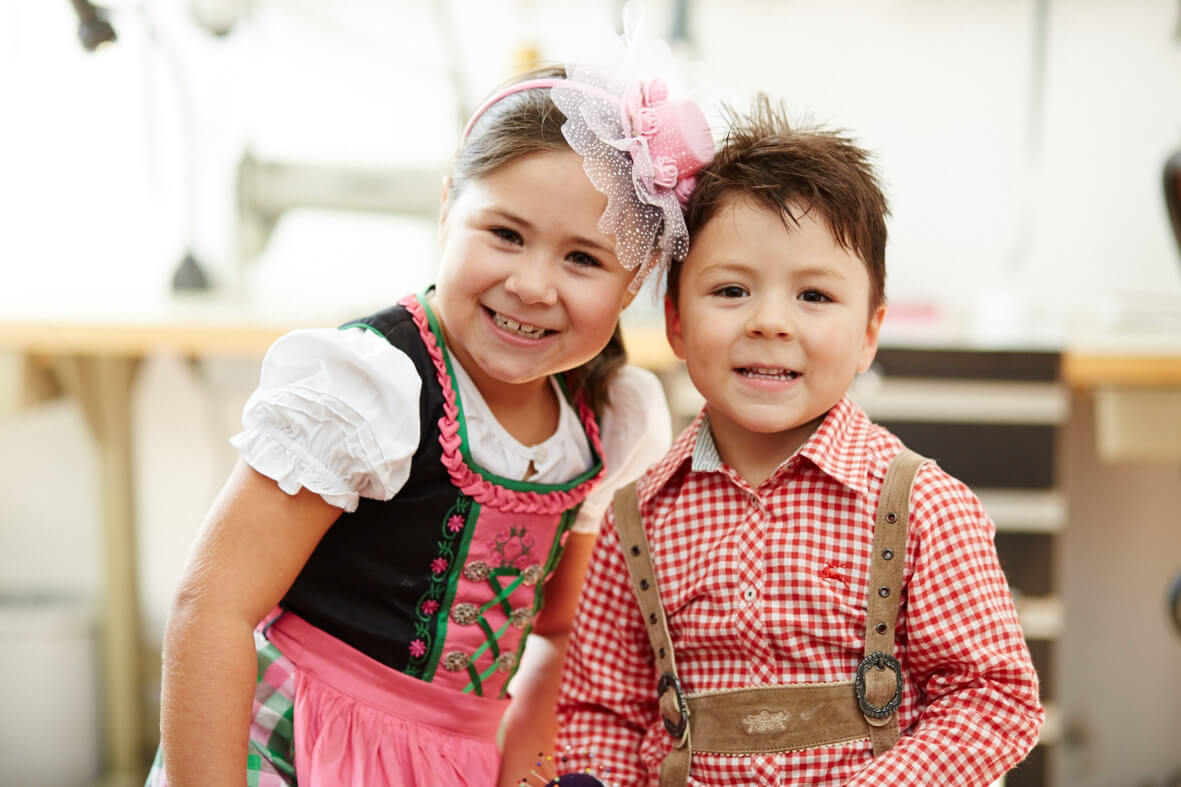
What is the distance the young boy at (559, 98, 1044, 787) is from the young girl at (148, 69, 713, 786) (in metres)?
0.08

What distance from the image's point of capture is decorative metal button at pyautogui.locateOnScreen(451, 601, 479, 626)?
3.10 ft

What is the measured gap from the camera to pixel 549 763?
974 mm

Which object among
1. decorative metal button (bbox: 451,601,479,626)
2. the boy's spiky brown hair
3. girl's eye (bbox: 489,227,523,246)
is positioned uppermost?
the boy's spiky brown hair

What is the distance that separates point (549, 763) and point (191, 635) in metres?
0.32

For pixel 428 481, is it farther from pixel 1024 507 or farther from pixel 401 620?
pixel 1024 507

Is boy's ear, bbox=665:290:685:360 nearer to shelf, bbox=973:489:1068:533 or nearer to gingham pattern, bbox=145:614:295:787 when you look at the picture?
gingham pattern, bbox=145:614:295:787

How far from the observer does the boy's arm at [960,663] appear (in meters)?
0.78

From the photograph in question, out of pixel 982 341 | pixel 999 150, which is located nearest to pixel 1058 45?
pixel 999 150

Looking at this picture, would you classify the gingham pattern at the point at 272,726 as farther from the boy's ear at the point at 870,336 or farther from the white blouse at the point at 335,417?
the boy's ear at the point at 870,336

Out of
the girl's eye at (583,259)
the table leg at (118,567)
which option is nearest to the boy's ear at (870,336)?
the girl's eye at (583,259)

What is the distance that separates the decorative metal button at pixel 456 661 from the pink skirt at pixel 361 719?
0.06 ft

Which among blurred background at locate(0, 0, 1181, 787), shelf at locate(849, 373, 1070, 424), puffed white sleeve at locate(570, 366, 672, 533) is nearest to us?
puffed white sleeve at locate(570, 366, 672, 533)

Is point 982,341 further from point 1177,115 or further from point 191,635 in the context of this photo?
point 191,635

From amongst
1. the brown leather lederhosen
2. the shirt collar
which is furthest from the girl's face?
the brown leather lederhosen
